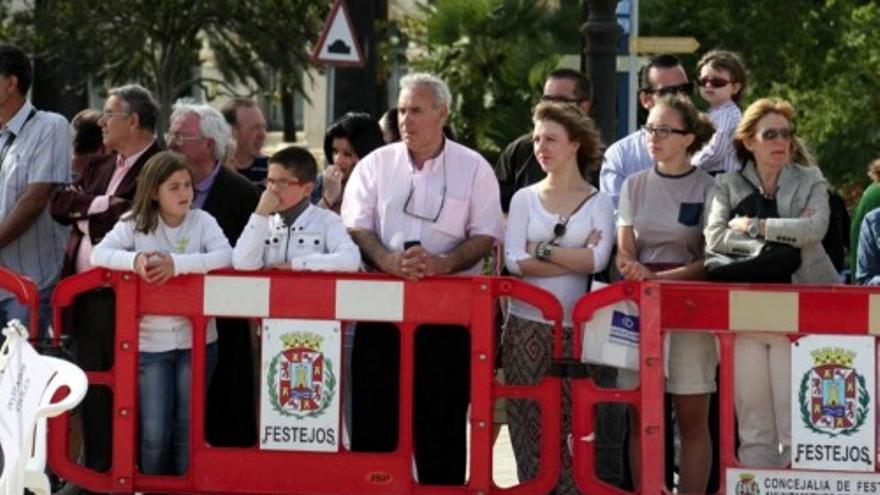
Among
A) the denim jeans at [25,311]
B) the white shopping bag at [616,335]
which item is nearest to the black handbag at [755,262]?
the white shopping bag at [616,335]

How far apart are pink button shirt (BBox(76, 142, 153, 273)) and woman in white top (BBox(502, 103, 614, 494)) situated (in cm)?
176

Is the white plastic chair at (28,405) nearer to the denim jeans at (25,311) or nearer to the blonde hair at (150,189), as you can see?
the blonde hair at (150,189)

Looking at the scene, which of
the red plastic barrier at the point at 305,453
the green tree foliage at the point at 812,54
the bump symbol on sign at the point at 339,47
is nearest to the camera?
the red plastic barrier at the point at 305,453

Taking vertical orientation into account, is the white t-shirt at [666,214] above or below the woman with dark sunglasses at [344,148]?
below

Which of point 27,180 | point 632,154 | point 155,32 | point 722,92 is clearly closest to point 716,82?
point 722,92

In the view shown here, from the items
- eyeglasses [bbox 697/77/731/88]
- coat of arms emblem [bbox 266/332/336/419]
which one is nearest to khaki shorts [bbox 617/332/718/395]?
coat of arms emblem [bbox 266/332/336/419]

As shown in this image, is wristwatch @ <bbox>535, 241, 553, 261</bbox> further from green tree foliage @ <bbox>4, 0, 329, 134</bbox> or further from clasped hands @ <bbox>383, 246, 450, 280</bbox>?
green tree foliage @ <bbox>4, 0, 329, 134</bbox>

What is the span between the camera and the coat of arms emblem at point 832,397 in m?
8.81

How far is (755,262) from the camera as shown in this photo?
30.0ft

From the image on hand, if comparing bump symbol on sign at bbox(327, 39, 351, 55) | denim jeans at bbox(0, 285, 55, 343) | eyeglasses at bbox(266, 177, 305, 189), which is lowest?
denim jeans at bbox(0, 285, 55, 343)

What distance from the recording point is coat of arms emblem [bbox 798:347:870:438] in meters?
8.81

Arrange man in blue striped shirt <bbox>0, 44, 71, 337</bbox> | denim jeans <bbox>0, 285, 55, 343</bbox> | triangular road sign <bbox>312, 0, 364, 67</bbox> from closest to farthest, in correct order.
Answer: denim jeans <bbox>0, 285, 55, 343</bbox> → man in blue striped shirt <bbox>0, 44, 71, 337</bbox> → triangular road sign <bbox>312, 0, 364, 67</bbox>

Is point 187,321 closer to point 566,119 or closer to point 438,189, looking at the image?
point 438,189

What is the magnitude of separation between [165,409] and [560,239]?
179 cm
